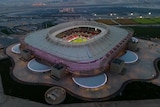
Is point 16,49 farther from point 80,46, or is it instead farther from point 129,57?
point 129,57

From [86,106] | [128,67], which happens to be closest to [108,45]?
[128,67]

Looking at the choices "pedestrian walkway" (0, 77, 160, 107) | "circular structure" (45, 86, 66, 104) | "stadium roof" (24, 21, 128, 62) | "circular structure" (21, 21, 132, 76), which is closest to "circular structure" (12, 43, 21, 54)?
"circular structure" (21, 21, 132, 76)

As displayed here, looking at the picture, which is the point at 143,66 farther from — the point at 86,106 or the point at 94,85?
the point at 86,106

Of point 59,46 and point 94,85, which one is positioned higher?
point 59,46

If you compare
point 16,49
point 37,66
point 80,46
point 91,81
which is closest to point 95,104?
point 91,81

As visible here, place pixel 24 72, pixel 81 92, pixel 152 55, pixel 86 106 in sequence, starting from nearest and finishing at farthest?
pixel 86 106, pixel 81 92, pixel 24 72, pixel 152 55

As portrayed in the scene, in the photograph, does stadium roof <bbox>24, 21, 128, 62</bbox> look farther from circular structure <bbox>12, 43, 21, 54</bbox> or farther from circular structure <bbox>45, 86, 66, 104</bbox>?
circular structure <bbox>45, 86, 66, 104</bbox>

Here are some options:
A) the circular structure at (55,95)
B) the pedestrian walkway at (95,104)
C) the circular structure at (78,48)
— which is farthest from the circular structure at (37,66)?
the pedestrian walkway at (95,104)
